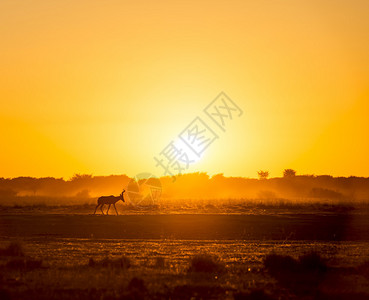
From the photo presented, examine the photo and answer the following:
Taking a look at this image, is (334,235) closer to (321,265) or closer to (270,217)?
(270,217)

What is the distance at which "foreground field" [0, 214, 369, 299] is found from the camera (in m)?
16.7

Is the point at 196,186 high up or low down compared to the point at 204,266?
up

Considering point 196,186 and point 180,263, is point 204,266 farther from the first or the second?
point 196,186

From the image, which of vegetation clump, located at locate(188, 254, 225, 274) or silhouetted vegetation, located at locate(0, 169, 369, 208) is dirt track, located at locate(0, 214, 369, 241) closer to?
vegetation clump, located at locate(188, 254, 225, 274)

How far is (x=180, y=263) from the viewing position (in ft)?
71.9

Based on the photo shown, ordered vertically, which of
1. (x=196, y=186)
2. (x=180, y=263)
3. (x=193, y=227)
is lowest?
(x=180, y=263)

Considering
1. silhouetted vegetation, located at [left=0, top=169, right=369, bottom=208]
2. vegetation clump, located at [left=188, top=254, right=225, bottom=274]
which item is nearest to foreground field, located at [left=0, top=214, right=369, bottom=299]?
vegetation clump, located at [left=188, top=254, right=225, bottom=274]

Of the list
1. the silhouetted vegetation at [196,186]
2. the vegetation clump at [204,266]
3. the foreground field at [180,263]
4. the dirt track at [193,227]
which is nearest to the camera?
the foreground field at [180,263]

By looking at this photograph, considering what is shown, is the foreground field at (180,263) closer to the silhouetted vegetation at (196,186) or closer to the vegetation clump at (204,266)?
the vegetation clump at (204,266)

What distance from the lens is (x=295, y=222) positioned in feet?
150

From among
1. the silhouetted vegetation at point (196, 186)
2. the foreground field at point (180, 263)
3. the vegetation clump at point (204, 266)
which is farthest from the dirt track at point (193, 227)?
the silhouetted vegetation at point (196, 186)

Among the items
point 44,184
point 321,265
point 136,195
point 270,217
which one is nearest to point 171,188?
point 44,184

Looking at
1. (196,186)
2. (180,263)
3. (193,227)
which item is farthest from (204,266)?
(196,186)

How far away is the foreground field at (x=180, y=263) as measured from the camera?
54.6 ft
